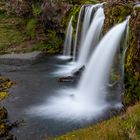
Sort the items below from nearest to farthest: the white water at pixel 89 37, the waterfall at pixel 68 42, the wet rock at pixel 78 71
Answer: the wet rock at pixel 78 71 < the white water at pixel 89 37 < the waterfall at pixel 68 42

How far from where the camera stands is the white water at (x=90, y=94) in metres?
19.7

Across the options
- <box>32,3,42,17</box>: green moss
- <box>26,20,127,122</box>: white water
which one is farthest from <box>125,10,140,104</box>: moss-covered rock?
<box>32,3,42,17</box>: green moss

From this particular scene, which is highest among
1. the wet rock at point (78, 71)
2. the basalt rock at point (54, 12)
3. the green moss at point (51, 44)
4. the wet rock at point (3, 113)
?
the basalt rock at point (54, 12)

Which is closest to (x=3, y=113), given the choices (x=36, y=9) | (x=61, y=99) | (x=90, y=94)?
(x=61, y=99)

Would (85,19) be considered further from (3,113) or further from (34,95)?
(3,113)

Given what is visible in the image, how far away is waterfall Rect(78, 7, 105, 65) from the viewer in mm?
29344

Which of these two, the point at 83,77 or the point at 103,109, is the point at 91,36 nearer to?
the point at 83,77

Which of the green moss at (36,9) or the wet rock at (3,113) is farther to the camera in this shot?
the green moss at (36,9)

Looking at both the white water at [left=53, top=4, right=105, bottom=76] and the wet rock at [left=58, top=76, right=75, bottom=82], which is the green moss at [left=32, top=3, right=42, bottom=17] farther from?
the wet rock at [left=58, top=76, right=75, bottom=82]

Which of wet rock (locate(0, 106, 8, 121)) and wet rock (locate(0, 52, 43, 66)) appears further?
wet rock (locate(0, 52, 43, 66))

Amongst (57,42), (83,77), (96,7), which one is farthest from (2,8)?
(83,77)

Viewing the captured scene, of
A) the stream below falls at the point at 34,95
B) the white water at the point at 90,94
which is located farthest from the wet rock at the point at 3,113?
the white water at the point at 90,94

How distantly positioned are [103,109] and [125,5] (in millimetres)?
7988

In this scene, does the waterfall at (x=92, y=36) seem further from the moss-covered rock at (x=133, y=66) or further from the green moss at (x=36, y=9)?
the moss-covered rock at (x=133, y=66)
